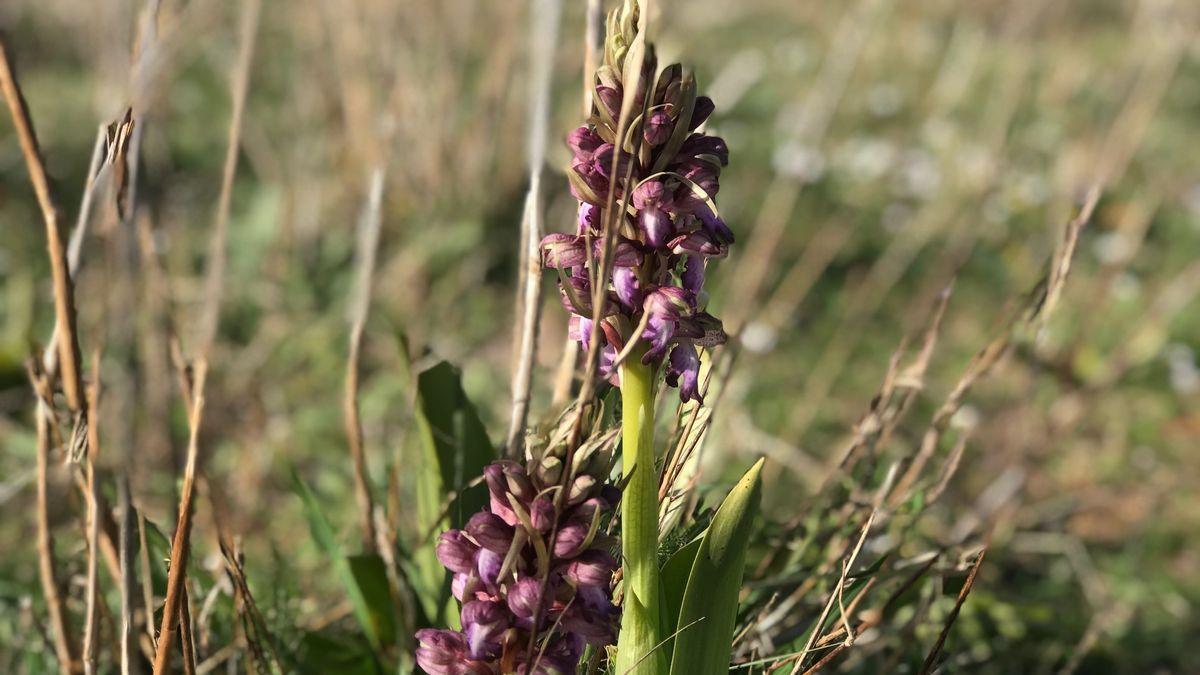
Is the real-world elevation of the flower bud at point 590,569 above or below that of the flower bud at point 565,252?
below

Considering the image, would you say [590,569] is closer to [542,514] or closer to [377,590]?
[542,514]

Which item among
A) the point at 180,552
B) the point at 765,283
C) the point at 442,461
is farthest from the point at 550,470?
the point at 765,283

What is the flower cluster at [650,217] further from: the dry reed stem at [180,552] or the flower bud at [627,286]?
the dry reed stem at [180,552]

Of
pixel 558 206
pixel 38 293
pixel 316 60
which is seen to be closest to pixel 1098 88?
pixel 558 206

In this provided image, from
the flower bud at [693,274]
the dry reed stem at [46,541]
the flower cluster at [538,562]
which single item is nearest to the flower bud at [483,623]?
the flower cluster at [538,562]

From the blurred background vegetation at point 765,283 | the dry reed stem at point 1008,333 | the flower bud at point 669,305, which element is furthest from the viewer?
the blurred background vegetation at point 765,283

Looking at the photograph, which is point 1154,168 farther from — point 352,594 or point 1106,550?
point 352,594

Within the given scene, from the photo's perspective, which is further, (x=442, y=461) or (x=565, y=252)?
(x=442, y=461)

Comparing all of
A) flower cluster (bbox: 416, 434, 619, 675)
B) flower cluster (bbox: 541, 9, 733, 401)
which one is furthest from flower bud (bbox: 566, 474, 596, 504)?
flower cluster (bbox: 541, 9, 733, 401)
